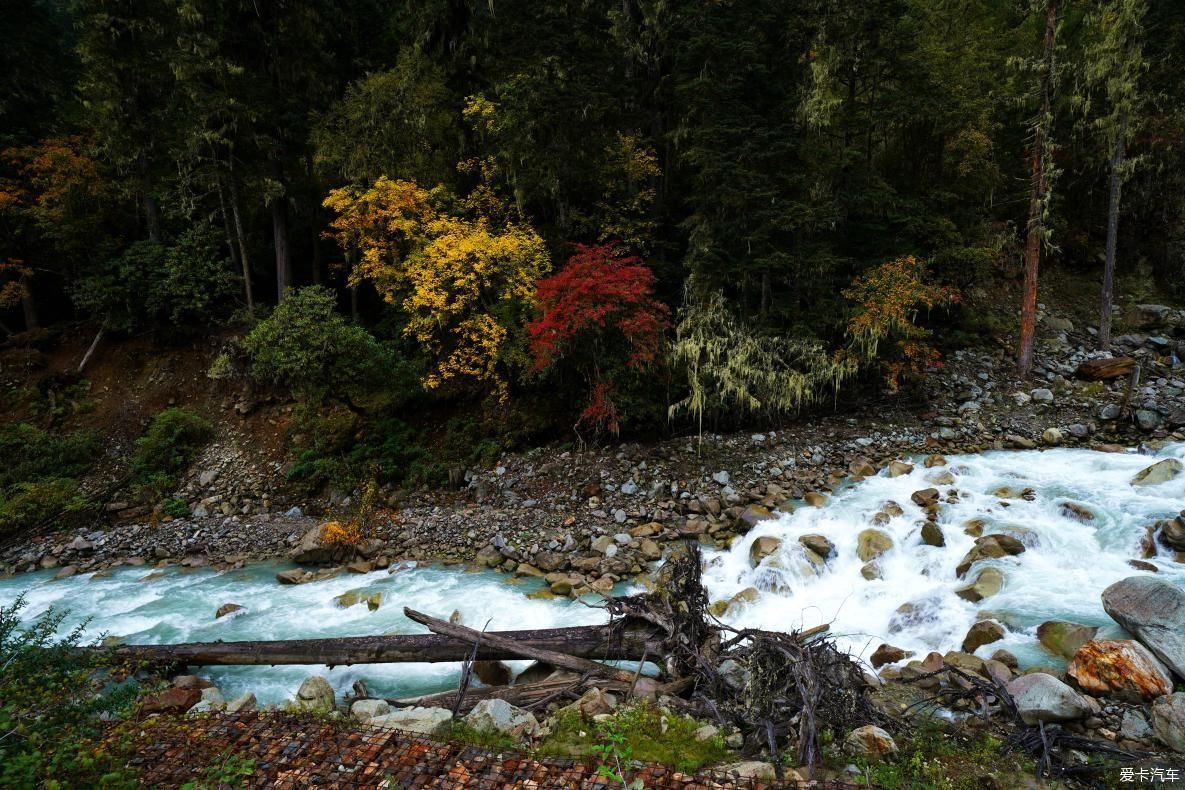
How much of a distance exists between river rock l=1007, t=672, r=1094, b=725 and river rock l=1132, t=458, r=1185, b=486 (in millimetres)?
6661

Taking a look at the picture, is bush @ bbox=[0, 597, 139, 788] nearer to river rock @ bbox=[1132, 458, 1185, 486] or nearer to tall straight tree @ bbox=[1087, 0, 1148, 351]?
river rock @ bbox=[1132, 458, 1185, 486]

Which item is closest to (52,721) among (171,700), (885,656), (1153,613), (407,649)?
(171,700)

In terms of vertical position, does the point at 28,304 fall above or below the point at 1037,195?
below

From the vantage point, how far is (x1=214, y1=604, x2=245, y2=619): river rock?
380 inches

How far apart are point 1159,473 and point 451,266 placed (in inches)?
591

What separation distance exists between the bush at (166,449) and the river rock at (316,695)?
10.4 meters

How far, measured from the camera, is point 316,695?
680 centimetres

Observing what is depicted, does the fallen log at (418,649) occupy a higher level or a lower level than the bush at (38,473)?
lower

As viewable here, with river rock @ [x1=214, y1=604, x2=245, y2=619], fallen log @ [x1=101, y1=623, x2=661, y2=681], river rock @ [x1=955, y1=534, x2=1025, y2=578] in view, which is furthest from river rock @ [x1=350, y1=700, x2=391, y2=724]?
river rock @ [x1=955, y1=534, x2=1025, y2=578]

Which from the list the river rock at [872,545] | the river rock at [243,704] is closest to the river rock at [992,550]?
the river rock at [872,545]

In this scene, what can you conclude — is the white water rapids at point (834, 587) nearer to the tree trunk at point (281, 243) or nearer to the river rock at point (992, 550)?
the river rock at point (992, 550)

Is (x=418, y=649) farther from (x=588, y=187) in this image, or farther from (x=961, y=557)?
(x=588, y=187)

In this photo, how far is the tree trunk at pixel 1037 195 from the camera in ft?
45.5

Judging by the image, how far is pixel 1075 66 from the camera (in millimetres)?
15258
